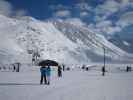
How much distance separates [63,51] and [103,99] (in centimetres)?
16011

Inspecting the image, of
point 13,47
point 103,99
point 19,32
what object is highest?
point 19,32

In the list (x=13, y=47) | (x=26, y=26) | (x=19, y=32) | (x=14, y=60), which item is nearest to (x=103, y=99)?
(x=14, y=60)

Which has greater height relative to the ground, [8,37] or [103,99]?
[8,37]

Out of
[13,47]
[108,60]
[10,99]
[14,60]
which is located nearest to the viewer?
[10,99]

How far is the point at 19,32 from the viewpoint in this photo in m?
184

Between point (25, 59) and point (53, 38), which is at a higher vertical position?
point (53, 38)

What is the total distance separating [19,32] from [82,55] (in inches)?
1750

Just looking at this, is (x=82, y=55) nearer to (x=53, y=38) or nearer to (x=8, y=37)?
(x=53, y=38)

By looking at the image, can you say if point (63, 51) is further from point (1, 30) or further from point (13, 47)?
point (1, 30)

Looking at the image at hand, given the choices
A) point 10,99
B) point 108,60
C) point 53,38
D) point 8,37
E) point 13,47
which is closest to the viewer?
point 10,99

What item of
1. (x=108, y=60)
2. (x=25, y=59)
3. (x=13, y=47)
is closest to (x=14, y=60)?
(x=25, y=59)

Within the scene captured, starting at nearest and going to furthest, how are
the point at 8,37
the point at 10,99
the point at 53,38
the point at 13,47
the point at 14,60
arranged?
the point at 10,99, the point at 14,60, the point at 13,47, the point at 8,37, the point at 53,38

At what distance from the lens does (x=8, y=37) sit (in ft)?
557

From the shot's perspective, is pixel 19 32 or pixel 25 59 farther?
pixel 19 32
